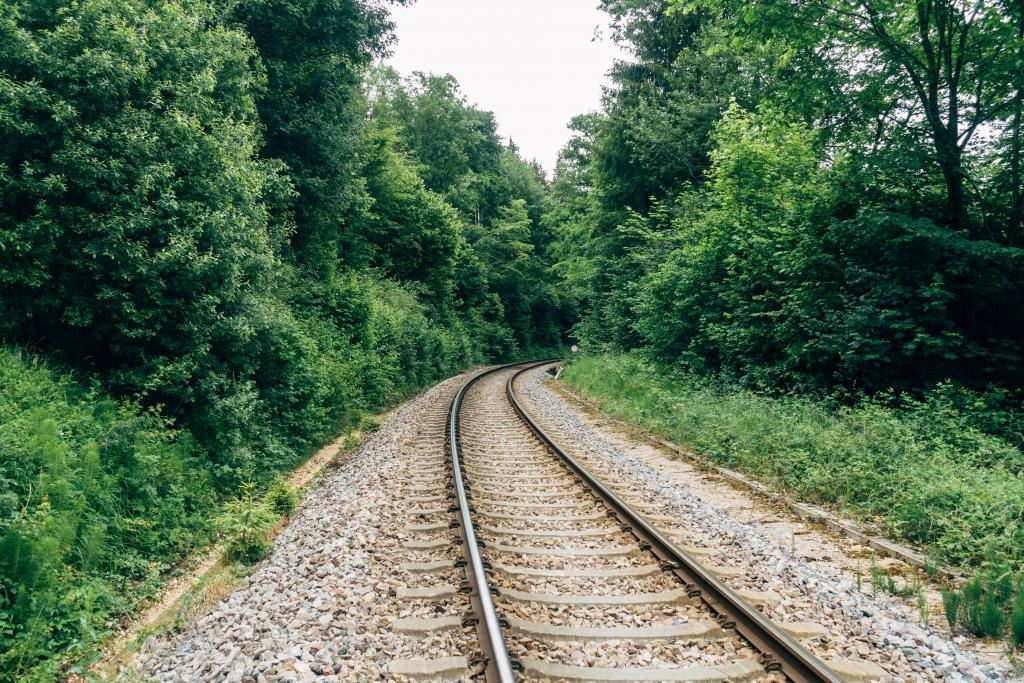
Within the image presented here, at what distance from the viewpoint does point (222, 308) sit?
304 inches

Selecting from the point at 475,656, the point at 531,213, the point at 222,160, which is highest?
the point at 531,213

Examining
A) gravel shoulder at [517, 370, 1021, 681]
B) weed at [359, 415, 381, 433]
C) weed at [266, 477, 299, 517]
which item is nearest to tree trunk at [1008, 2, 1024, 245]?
gravel shoulder at [517, 370, 1021, 681]

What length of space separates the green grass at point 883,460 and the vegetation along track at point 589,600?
2193mm

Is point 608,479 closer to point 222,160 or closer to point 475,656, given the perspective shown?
point 475,656

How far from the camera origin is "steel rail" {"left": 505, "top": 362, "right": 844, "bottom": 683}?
3.21m

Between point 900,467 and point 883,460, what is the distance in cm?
28

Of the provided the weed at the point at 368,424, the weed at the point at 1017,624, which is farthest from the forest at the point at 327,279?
the weed at the point at 1017,624

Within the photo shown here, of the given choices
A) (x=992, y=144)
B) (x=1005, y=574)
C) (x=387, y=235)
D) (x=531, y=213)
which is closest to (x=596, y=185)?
(x=387, y=235)

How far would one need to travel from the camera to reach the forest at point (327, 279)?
17.3 feet

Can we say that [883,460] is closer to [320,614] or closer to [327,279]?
[320,614]

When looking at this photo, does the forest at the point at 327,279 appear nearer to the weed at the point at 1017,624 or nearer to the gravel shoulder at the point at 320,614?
the weed at the point at 1017,624

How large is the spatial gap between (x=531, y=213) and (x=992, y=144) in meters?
41.5

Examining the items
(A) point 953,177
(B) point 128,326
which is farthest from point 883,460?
(B) point 128,326

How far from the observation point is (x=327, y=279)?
15.3 m
